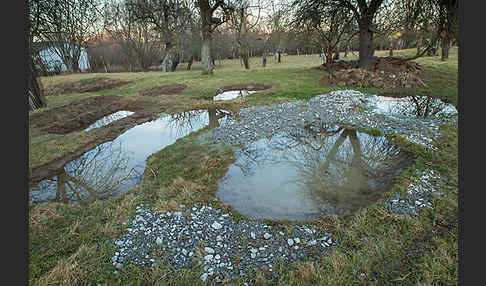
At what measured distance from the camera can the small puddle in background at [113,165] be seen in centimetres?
452

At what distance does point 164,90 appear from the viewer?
1409 cm

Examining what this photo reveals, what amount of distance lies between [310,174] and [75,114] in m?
9.61

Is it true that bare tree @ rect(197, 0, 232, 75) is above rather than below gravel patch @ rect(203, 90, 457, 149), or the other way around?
above

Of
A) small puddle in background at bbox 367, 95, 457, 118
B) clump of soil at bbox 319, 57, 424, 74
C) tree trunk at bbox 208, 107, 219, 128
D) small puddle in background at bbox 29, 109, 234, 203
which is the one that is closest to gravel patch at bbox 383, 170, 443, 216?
small puddle in background at bbox 367, 95, 457, 118

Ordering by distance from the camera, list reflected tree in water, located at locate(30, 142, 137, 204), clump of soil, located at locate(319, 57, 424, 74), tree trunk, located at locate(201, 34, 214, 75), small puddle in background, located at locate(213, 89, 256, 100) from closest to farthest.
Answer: reflected tree in water, located at locate(30, 142, 137, 204) → small puddle in background, located at locate(213, 89, 256, 100) → clump of soil, located at locate(319, 57, 424, 74) → tree trunk, located at locate(201, 34, 214, 75)

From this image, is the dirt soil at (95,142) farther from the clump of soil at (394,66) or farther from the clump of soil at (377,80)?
the clump of soil at (394,66)

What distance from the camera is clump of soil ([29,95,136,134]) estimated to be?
8133 mm

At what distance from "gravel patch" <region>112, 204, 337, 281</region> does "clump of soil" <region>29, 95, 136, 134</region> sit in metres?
6.59

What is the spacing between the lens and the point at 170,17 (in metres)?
26.2

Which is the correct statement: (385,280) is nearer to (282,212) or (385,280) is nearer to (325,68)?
(282,212)

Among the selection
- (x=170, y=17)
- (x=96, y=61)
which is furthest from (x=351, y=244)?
(x=96, y=61)

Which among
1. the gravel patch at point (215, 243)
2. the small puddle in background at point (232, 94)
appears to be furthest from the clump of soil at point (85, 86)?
the gravel patch at point (215, 243)

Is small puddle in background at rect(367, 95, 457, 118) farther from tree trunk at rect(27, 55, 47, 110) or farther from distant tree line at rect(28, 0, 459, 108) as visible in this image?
tree trunk at rect(27, 55, 47, 110)

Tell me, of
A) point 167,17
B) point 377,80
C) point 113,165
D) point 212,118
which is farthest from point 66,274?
point 167,17
